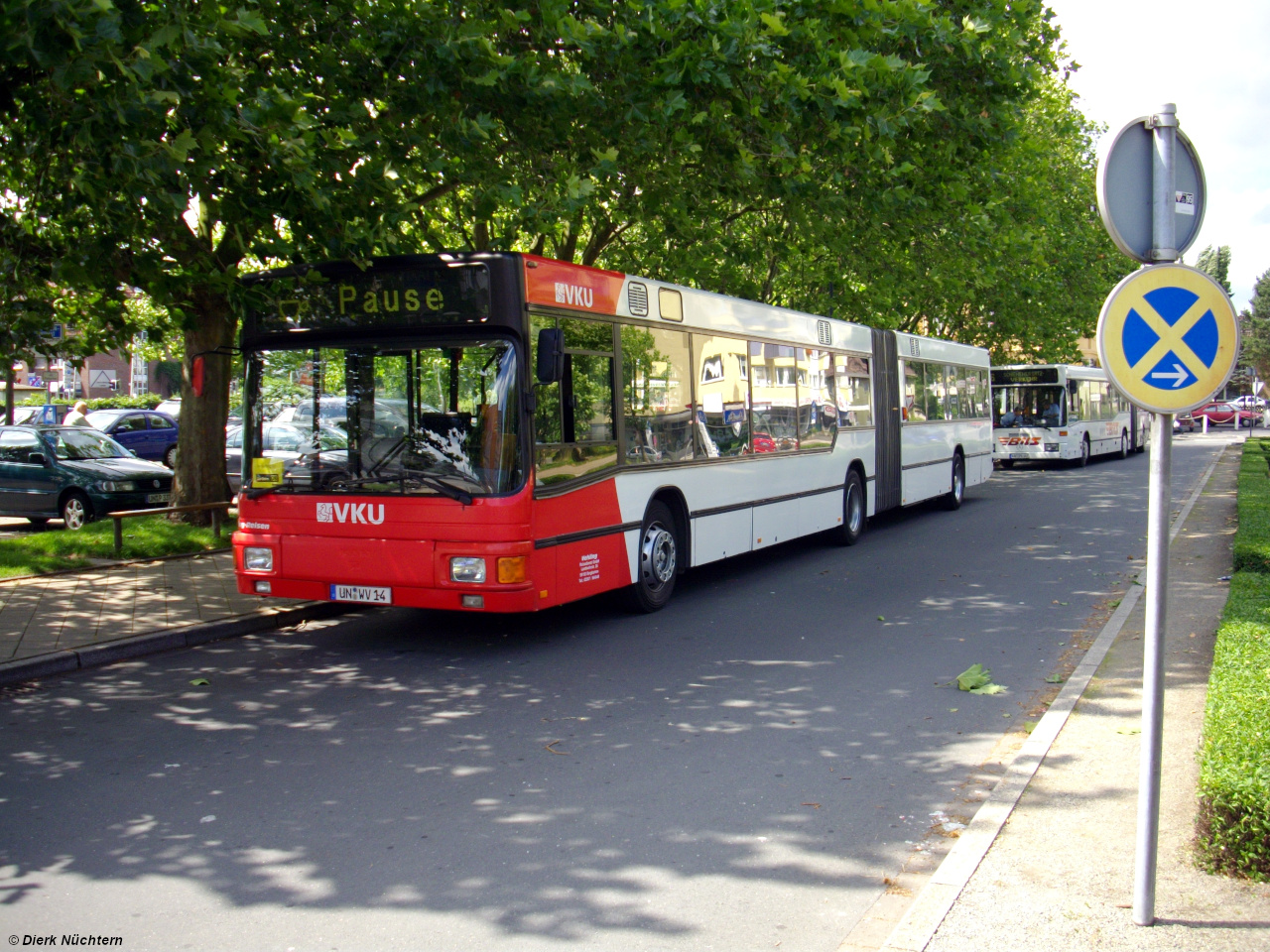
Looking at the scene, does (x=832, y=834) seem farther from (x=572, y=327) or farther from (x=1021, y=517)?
(x=1021, y=517)

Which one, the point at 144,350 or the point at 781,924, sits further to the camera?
the point at 144,350

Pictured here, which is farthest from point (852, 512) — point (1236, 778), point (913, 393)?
point (1236, 778)

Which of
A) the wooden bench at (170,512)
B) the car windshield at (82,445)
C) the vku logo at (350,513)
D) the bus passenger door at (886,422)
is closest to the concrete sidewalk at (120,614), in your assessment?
the wooden bench at (170,512)

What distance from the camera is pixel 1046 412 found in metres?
32.6

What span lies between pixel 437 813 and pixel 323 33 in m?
7.62

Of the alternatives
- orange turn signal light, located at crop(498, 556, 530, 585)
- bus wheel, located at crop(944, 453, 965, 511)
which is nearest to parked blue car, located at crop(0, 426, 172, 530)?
orange turn signal light, located at crop(498, 556, 530, 585)

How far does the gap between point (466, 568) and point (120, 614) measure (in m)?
3.63

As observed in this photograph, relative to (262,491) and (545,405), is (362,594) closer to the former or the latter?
(262,491)

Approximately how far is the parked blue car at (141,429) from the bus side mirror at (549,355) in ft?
79.1

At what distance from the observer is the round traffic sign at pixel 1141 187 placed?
3828 mm

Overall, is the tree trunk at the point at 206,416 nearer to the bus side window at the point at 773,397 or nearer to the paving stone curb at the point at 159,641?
the paving stone curb at the point at 159,641

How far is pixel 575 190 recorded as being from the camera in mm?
9281

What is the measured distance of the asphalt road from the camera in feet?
13.3

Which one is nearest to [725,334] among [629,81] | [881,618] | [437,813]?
[629,81]
